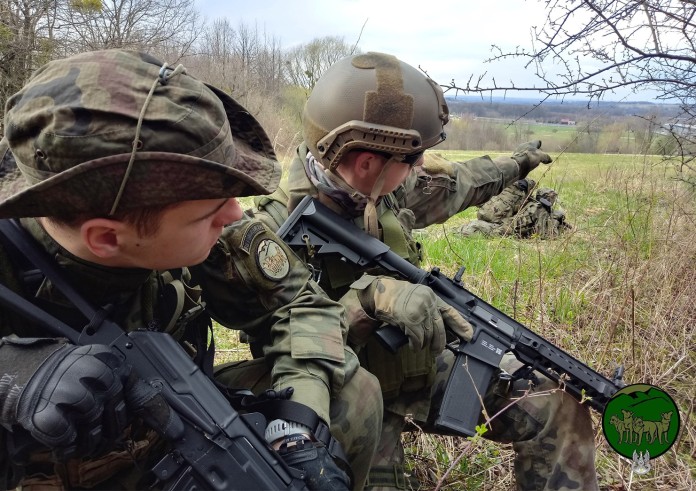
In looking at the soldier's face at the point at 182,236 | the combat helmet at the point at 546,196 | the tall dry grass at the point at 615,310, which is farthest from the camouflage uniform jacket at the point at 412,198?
the combat helmet at the point at 546,196

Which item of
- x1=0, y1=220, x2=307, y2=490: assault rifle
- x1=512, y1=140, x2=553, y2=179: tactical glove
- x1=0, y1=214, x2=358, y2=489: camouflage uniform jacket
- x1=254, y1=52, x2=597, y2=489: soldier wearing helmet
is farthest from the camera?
x1=512, y1=140, x2=553, y2=179: tactical glove

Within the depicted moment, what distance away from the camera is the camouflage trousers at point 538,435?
2.44 m

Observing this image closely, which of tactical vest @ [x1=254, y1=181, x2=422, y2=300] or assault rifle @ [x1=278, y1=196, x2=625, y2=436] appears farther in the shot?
tactical vest @ [x1=254, y1=181, x2=422, y2=300]

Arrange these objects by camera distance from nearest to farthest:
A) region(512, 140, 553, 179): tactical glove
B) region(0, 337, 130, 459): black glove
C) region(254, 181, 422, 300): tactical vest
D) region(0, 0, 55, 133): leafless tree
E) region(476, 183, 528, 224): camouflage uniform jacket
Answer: region(0, 337, 130, 459): black glove
region(254, 181, 422, 300): tactical vest
region(512, 140, 553, 179): tactical glove
region(476, 183, 528, 224): camouflage uniform jacket
region(0, 0, 55, 133): leafless tree

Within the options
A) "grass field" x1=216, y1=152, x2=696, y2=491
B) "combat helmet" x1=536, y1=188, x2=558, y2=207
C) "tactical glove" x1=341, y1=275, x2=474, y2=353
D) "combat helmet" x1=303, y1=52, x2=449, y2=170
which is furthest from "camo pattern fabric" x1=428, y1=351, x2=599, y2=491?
"combat helmet" x1=536, y1=188, x2=558, y2=207

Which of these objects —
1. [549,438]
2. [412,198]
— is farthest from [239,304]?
[412,198]

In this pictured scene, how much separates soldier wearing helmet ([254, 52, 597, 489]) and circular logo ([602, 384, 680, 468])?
0.22 meters

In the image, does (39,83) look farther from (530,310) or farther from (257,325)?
(530,310)

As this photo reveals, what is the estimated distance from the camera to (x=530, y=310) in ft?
12.6

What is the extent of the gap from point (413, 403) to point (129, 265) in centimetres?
147

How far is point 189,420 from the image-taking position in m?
1.42

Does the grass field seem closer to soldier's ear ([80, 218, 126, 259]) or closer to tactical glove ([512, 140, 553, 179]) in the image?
tactical glove ([512, 140, 553, 179])

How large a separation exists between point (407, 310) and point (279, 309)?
1.72 ft

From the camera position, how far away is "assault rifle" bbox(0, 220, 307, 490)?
1408 millimetres
